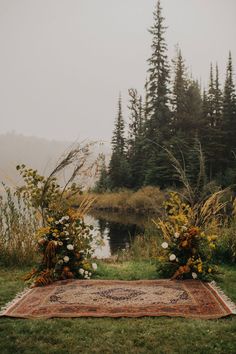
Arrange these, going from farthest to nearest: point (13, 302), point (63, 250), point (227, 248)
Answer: point (227, 248), point (63, 250), point (13, 302)

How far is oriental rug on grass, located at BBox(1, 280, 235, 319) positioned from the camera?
4.26 meters

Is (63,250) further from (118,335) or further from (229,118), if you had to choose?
(229,118)

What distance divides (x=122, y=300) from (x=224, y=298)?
1196 millimetres

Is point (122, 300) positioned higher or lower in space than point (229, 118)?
lower

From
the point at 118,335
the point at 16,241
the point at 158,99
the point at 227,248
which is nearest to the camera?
the point at 118,335

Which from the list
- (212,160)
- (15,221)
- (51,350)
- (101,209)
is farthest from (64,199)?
(212,160)

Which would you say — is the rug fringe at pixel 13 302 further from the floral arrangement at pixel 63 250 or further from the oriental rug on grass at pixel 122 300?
the floral arrangement at pixel 63 250

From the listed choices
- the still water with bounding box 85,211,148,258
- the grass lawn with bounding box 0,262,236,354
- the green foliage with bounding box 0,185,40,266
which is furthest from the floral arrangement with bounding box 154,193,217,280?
the still water with bounding box 85,211,148,258

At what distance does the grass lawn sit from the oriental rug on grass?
204mm

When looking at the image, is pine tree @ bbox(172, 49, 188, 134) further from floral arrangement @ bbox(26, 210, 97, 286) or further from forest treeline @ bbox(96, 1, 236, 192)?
floral arrangement @ bbox(26, 210, 97, 286)

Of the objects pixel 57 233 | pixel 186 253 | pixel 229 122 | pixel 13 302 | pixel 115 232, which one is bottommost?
pixel 115 232

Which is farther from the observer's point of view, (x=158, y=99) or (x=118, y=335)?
(x=158, y=99)

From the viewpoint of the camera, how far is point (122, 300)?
4.75 meters

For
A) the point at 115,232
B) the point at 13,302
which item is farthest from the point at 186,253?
the point at 115,232
